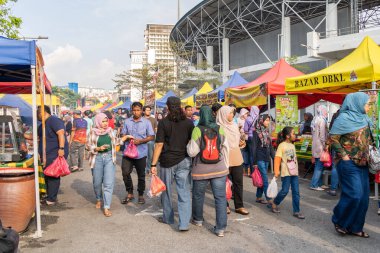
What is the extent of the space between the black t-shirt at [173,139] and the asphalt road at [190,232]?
1017 mm

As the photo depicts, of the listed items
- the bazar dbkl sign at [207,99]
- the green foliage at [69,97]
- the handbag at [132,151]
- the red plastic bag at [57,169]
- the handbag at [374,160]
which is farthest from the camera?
the green foliage at [69,97]

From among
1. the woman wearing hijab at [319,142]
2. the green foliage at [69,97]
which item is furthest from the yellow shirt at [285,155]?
the green foliage at [69,97]

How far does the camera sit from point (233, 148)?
5676mm

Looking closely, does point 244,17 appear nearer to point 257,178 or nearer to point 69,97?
point 257,178

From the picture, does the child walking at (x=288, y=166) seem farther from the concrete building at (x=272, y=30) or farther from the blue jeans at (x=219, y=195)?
the concrete building at (x=272, y=30)

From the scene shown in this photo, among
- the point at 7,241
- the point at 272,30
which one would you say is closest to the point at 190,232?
the point at 7,241

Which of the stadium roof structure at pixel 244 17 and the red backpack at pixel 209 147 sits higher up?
the stadium roof structure at pixel 244 17

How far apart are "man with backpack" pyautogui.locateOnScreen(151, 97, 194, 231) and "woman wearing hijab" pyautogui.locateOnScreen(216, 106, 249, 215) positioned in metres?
0.64

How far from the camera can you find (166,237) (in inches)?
187

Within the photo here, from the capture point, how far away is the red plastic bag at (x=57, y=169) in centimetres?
619

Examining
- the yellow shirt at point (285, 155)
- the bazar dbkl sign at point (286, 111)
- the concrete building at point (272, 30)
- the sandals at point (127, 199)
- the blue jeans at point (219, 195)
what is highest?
the concrete building at point (272, 30)

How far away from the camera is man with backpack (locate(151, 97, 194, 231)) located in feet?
16.3

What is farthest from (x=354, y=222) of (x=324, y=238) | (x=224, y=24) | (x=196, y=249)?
(x=224, y=24)

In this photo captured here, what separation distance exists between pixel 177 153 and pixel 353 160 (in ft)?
7.57
